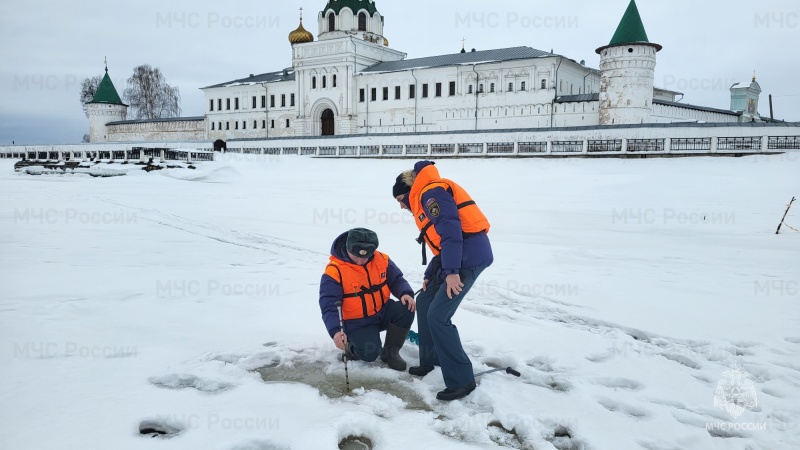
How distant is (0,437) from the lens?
3064 millimetres

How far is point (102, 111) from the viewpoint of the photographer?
62.3 metres

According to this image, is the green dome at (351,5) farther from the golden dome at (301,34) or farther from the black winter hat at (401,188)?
the black winter hat at (401,188)

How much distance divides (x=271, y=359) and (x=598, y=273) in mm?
4968

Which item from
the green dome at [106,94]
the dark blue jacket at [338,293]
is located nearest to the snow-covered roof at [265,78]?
the green dome at [106,94]

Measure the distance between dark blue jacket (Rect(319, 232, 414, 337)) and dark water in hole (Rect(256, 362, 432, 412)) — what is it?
1.11 feet

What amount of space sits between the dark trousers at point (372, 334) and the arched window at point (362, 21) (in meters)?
49.2

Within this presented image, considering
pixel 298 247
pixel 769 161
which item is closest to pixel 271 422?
pixel 298 247

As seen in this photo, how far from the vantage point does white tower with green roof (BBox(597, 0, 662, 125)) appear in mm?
34406

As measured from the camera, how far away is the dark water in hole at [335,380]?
392 centimetres

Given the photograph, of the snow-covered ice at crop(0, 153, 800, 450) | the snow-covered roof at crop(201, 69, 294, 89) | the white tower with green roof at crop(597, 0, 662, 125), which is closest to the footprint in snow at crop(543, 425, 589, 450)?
the snow-covered ice at crop(0, 153, 800, 450)

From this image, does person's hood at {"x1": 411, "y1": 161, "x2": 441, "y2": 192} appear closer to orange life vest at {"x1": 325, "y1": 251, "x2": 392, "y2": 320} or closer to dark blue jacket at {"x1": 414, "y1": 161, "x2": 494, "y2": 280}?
dark blue jacket at {"x1": 414, "y1": 161, "x2": 494, "y2": 280}

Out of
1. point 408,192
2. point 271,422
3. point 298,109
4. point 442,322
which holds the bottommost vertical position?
point 271,422

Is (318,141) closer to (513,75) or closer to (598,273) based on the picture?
(513,75)

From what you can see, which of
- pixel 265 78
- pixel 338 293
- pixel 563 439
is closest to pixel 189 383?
pixel 338 293
